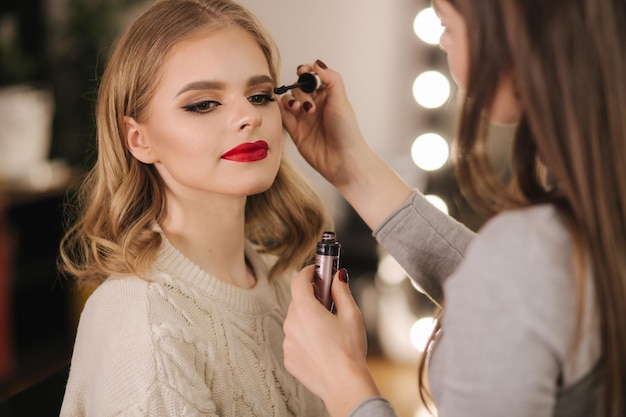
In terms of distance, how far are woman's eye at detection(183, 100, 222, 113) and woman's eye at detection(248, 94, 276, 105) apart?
7 cm

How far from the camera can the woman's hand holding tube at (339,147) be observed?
1.23 metres

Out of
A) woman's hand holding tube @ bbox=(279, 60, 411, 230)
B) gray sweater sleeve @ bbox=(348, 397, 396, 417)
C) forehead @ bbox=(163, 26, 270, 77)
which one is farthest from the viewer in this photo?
woman's hand holding tube @ bbox=(279, 60, 411, 230)

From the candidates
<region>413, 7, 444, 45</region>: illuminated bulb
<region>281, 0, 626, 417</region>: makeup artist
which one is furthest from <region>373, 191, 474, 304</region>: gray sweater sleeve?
<region>413, 7, 444, 45</region>: illuminated bulb

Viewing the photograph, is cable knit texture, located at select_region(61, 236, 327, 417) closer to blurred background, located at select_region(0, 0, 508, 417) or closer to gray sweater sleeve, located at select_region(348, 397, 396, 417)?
gray sweater sleeve, located at select_region(348, 397, 396, 417)

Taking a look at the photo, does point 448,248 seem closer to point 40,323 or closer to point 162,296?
point 162,296

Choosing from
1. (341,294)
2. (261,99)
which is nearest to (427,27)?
(261,99)

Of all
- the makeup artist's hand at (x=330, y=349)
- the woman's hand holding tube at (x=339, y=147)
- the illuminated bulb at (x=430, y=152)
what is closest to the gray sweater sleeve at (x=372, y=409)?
the makeup artist's hand at (x=330, y=349)

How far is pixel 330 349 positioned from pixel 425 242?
312 mm

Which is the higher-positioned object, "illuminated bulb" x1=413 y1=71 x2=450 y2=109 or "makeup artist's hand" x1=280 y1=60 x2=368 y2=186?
"makeup artist's hand" x1=280 y1=60 x2=368 y2=186

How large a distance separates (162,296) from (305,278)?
0.77 ft

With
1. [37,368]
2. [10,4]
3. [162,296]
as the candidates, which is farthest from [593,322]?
[10,4]

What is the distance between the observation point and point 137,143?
1.20m

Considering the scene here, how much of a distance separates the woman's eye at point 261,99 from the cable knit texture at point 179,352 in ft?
0.91

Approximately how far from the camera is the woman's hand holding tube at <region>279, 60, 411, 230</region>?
123cm
